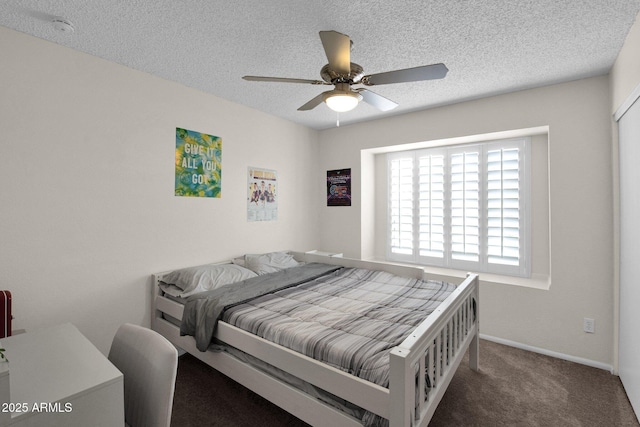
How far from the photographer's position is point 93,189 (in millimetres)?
2189

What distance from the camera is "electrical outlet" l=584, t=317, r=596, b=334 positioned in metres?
2.49

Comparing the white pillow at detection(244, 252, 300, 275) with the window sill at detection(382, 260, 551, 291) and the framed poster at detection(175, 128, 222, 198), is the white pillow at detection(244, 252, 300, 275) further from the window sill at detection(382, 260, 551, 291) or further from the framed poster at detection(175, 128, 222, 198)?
the window sill at detection(382, 260, 551, 291)

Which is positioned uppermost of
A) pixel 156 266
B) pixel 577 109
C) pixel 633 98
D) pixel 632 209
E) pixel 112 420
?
pixel 577 109

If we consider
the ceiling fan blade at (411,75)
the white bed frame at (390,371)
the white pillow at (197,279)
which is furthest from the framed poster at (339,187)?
the ceiling fan blade at (411,75)

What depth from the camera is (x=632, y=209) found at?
1993mm

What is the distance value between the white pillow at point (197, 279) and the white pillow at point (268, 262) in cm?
26

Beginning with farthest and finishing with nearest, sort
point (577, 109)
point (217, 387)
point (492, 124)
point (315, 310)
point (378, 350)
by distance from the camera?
point (492, 124) < point (577, 109) < point (217, 387) < point (315, 310) < point (378, 350)

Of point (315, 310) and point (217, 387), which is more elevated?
point (315, 310)

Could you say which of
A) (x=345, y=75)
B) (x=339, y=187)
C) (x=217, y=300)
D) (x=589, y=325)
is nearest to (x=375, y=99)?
(x=345, y=75)

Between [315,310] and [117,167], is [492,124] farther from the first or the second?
[117,167]

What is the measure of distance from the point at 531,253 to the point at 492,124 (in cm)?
140

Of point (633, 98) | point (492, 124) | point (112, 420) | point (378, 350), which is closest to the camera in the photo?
point (112, 420)

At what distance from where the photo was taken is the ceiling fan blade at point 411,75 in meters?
1.54

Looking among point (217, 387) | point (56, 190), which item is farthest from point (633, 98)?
point (56, 190)
